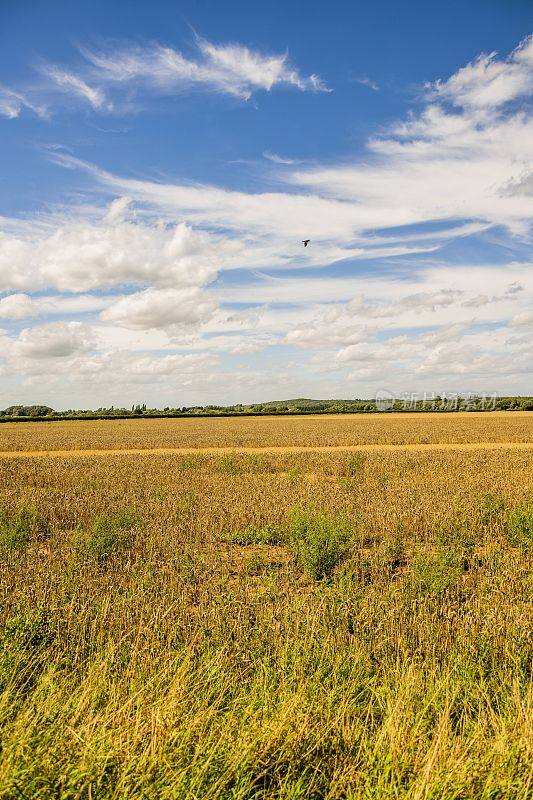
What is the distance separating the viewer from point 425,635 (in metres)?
4.99

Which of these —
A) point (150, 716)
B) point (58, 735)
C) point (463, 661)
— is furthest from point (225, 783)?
point (463, 661)

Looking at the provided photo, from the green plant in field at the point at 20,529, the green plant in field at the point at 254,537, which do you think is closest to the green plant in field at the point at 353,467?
the green plant in field at the point at 254,537

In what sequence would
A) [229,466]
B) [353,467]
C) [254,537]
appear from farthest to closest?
1. [229,466]
2. [353,467]
3. [254,537]

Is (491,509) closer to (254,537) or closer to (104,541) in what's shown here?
(254,537)

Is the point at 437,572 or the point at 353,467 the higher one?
the point at 437,572

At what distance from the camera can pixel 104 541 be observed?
8.52m

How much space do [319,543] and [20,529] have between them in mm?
6242

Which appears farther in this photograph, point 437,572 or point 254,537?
point 254,537

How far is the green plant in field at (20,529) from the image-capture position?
8.87 meters

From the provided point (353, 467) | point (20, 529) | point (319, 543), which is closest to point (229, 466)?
point (353, 467)

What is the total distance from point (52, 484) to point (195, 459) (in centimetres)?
796

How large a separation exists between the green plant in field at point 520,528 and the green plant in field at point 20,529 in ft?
29.3

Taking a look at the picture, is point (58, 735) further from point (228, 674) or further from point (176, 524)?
point (176, 524)

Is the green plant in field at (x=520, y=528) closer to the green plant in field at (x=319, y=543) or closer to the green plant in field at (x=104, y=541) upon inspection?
the green plant in field at (x=319, y=543)
